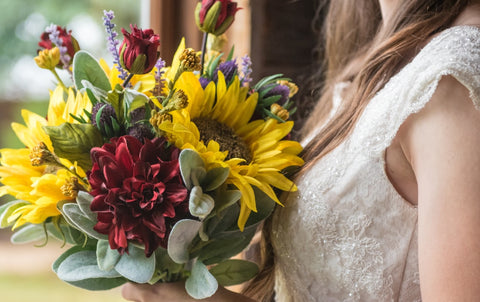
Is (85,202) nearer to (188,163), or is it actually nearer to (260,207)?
(188,163)

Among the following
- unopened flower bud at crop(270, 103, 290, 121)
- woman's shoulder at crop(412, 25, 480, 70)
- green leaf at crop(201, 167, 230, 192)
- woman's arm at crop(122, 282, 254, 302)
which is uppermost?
woman's shoulder at crop(412, 25, 480, 70)

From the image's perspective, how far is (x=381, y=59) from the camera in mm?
913

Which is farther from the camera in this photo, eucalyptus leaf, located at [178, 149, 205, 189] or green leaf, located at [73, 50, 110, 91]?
green leaf, located at [73, 50, 110, 91]

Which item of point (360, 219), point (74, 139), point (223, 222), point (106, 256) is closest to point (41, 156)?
point (74, 139)

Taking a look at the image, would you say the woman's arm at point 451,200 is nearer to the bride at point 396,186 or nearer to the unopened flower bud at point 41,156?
the bride at point 396,186

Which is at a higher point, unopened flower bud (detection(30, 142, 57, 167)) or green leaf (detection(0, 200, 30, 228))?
unopened flower bud (detection(30, 142, 57, 167))

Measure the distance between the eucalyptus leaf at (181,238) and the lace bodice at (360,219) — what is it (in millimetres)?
207

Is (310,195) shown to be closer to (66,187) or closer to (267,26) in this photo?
(66,187)

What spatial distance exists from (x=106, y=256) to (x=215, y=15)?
0.35 metres

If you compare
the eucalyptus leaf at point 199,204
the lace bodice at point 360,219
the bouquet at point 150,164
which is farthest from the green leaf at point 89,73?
the lace bodice at point 360,219

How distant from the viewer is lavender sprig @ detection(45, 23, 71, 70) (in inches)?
33.4

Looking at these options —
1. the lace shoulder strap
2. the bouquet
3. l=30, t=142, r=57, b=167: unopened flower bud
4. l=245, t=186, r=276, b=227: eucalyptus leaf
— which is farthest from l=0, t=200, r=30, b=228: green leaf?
the lace shoulder strap

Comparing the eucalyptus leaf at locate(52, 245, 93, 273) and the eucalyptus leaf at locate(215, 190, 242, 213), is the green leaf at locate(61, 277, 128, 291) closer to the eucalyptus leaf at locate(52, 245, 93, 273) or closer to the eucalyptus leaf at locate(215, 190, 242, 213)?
the eucalyptus leaf at locate(52, 245, 93, 273)

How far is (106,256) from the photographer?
74 centimetres
